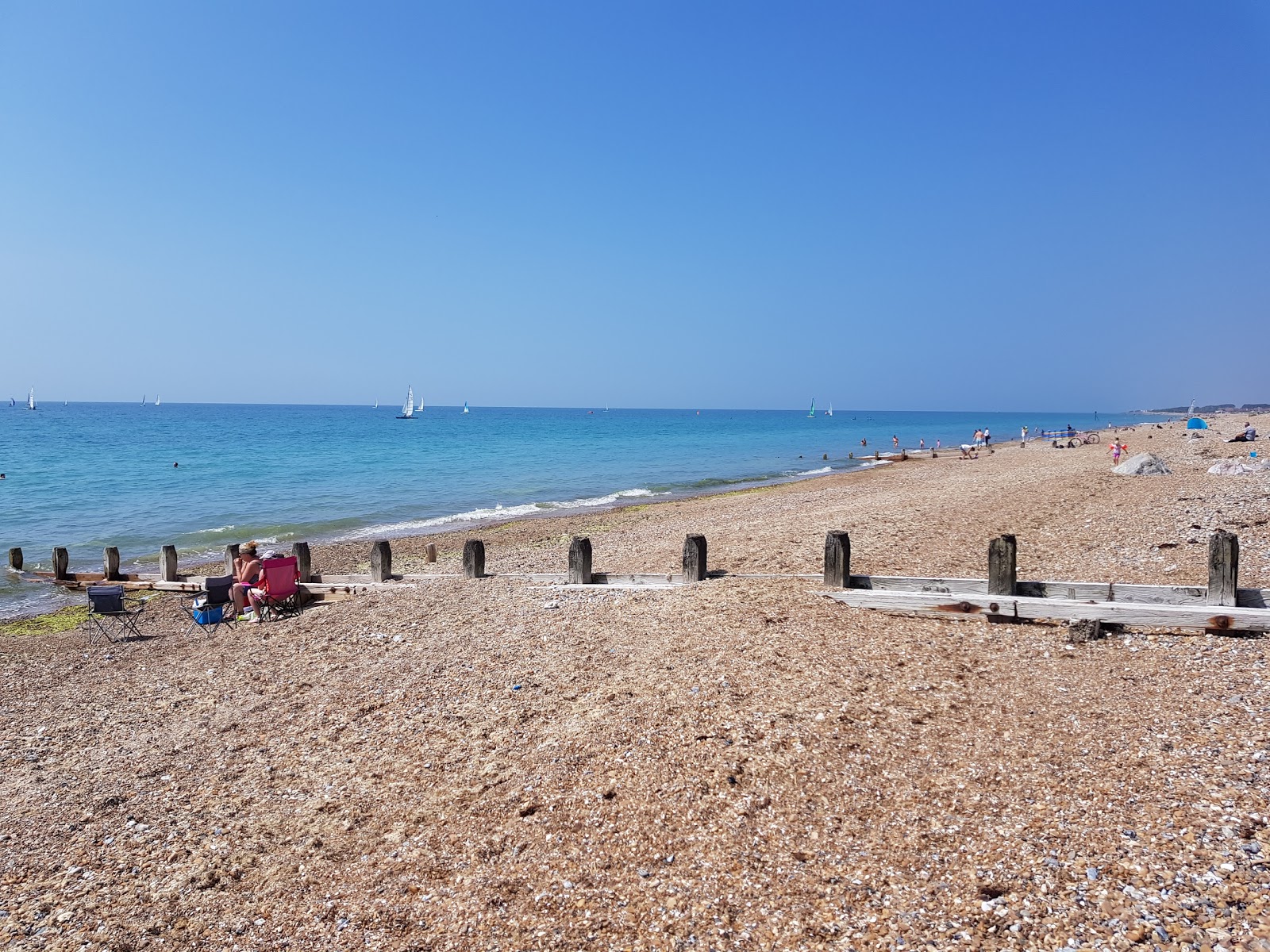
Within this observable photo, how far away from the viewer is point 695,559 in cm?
934

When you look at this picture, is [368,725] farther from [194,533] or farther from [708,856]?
[194,533]

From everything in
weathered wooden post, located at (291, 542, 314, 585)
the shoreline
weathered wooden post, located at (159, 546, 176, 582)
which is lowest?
the shoreline

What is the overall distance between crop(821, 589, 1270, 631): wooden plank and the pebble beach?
0.60 feet

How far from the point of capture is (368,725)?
655 cm

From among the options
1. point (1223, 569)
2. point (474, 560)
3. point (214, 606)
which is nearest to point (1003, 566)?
point (1223, 569)

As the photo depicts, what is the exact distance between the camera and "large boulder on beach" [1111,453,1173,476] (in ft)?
69.8

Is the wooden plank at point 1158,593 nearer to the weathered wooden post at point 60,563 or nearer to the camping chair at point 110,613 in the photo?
the camping chair at point 110,613

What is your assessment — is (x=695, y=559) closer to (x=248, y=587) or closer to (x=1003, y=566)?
(x=1003, y=566)

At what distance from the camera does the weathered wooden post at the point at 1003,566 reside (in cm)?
765

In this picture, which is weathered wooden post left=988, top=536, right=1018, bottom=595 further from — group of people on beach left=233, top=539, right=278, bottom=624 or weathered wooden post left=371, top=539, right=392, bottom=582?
group of people on beach left=233, top=539, right=278, bottom=624

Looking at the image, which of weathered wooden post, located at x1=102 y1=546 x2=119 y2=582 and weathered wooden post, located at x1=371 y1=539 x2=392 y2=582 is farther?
weathered wooden post, located at x1=102 y1=546 x2=119 y2=582

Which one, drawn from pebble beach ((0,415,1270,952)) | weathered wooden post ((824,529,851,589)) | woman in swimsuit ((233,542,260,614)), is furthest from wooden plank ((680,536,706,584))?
woman in swimsuit ((233,542,260,614))

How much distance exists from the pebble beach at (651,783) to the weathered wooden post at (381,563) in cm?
172

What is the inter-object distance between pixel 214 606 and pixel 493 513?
50.3 feet
